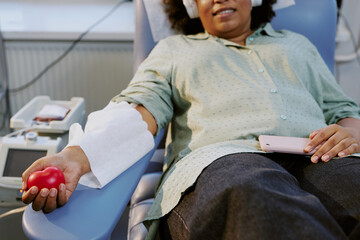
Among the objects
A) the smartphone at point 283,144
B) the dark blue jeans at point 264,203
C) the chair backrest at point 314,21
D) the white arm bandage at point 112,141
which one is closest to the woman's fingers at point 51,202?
the white arm bandage at point 112,141

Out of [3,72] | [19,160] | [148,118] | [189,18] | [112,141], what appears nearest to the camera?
[112,141]

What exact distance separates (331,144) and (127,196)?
1.71ft

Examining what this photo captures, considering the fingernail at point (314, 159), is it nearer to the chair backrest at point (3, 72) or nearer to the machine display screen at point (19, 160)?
the machine display screen at point (19, 160)

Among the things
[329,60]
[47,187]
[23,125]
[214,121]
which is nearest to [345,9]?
[329,60]

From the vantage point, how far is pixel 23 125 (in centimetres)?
140

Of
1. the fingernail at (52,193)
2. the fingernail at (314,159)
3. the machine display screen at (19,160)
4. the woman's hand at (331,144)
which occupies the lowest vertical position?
the machine display screen at (19,160)

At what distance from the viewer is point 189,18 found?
1.42m

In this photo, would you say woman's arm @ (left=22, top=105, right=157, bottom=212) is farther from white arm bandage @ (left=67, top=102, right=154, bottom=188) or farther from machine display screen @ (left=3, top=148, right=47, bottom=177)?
machine display screen @ (left=3, top=148, right=47, bottom=177)

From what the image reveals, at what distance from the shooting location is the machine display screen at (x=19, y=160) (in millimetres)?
1287

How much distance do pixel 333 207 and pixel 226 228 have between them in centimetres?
27

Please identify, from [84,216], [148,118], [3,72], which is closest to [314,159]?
[148,118]

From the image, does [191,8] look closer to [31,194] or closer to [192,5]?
[192,5]

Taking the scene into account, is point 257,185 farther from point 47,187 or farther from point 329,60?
point 329,60

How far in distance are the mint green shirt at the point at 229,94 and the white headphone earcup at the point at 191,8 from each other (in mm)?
71
